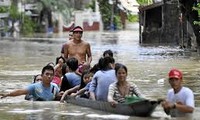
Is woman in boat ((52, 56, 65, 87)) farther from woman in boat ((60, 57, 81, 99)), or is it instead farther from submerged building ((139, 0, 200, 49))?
submerged building ((139, 0, 200, 49))

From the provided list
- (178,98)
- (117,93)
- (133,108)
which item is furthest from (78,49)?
(178,98)

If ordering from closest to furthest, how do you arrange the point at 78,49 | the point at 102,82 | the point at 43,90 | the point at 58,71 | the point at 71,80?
1. the point at 102,82
2. the point at 43,90
3. the point at 71,80
4. the point at 58,71
5. the point at 78,49

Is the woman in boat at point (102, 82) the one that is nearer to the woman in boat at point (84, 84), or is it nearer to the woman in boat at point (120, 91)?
the woman in boat at point (84, 84)

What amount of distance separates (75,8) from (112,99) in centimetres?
7540

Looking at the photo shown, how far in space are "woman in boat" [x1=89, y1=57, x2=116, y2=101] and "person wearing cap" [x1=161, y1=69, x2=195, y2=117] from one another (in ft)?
6.16

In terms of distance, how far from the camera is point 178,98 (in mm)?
9102

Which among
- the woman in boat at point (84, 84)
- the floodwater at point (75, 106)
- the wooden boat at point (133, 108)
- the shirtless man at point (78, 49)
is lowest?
the floodwater at point (75, 106)

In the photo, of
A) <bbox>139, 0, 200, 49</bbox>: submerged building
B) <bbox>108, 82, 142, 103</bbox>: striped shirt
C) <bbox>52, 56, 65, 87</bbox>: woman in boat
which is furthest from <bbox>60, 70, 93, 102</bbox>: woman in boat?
<bbox>139, 0, 200, 49</bbox>: submerged building

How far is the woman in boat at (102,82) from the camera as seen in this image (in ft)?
35.8

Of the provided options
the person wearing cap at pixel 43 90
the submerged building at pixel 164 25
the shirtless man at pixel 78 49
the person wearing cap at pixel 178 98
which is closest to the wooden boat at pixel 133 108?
the person wearing cap at pixel 178 98

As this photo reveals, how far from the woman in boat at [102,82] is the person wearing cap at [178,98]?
188 centimetres

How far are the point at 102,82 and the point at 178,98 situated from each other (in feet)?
6.89

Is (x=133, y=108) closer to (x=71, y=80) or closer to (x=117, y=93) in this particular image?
(x=117, y=93)

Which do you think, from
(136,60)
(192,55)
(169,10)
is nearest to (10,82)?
(136,60)
